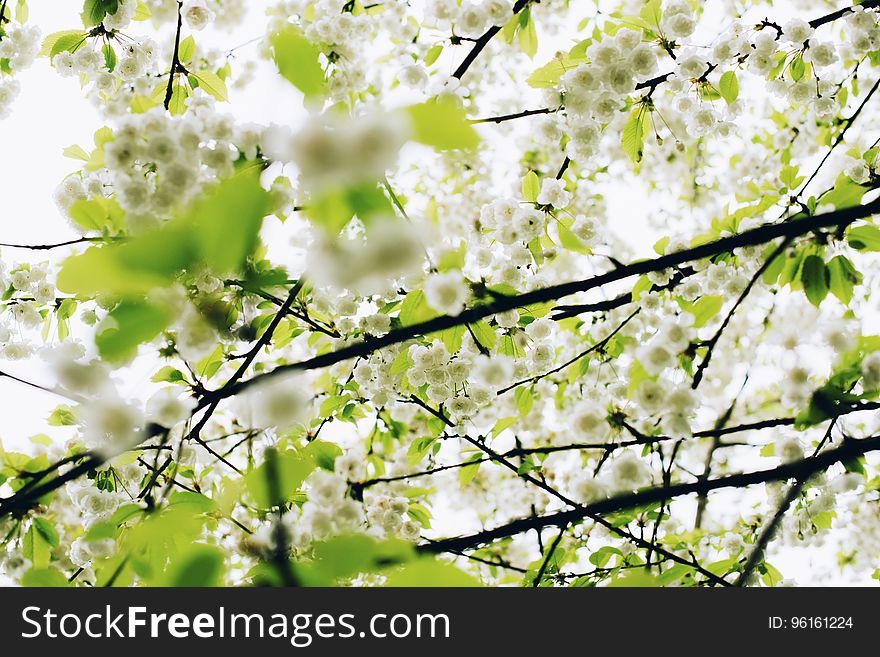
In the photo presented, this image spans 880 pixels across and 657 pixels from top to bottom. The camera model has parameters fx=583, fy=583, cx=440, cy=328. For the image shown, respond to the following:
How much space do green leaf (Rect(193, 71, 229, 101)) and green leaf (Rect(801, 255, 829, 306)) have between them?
9.31ft

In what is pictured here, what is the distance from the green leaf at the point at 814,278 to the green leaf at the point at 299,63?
2096 mm

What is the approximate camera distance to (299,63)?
2.24ft

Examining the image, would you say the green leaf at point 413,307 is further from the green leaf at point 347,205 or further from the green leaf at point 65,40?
the green leaf at point 65,40

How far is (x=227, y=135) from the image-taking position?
1.58m

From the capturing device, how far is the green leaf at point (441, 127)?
25.7 inches

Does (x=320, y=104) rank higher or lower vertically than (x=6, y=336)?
lower

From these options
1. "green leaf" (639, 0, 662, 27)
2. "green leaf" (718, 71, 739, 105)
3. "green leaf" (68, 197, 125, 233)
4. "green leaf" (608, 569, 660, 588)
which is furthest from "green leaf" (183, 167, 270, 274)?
"green leaf" (718, 71, 739, 105)

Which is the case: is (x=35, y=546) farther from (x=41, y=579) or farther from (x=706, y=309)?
(x=706, y=309)

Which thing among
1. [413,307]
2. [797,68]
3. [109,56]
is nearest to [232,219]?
[413,307]

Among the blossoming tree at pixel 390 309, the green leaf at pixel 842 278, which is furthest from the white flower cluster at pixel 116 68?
the green leaf at pixel 842 278

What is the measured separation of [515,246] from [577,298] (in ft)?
8.42

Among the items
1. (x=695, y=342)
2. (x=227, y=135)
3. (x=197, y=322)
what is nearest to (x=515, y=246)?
(x=695, y=342)

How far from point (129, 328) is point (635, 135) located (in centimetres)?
266
